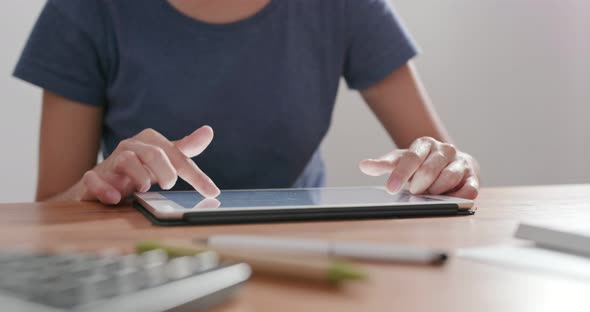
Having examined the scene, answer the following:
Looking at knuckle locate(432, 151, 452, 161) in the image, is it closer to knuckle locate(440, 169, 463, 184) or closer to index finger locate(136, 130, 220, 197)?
knuckle locate(440, 169, 463, 184)

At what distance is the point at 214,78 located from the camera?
1.02 m

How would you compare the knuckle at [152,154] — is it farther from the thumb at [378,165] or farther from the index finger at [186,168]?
the thumb at [378,165]

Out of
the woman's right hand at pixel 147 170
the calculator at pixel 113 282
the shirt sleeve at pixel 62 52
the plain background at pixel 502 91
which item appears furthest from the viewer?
the plain background at pixel 502 91

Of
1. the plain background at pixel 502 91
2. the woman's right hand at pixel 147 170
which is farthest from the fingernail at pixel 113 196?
the plain background at pixel 502 91

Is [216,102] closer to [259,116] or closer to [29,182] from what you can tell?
[259,116]

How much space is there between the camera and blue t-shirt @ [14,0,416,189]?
0.98 metres

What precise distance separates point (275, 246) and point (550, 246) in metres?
0.20

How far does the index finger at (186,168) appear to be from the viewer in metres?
0.63

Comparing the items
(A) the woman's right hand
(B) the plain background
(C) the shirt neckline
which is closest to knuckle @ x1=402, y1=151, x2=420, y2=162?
(A) the woman's right hand

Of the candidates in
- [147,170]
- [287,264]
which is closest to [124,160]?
[147,170]

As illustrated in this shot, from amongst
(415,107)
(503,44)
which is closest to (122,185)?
(415,107)

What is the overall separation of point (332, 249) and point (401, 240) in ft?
0.37

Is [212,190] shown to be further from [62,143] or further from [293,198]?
[62,143]

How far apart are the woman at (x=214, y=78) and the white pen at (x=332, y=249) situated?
563 mm
